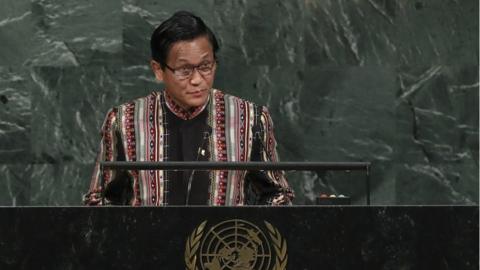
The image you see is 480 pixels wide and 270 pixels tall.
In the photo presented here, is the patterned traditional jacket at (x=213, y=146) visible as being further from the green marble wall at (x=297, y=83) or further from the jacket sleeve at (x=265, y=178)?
the green marble wall at (x=297, y=83)

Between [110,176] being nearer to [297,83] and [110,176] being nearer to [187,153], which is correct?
[187,153]

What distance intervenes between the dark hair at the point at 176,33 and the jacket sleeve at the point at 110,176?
35 cm

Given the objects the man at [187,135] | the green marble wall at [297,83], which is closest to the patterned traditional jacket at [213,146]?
the man at [187,135]

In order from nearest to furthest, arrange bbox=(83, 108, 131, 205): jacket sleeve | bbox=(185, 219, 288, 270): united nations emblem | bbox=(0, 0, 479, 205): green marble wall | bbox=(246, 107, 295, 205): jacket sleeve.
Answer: bbox=(185, 219, 288, 270): united nations emblem → bbox=(83, 108, 131, 205): jacket sleeve → bbox=(246, 107, 295, 205): jacket sleeve → bbox=(0, 0, 479, 205): green marble wall

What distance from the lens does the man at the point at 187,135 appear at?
5781 millimetres

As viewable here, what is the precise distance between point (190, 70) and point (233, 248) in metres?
1.27

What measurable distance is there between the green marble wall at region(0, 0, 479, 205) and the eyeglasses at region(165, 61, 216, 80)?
2.22 meters

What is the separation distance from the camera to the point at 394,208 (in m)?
4.73

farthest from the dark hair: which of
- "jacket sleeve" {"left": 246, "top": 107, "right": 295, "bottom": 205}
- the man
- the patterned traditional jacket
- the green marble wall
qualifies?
the green marble wall

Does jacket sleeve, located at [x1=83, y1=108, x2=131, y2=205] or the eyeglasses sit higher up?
the eyeglasses

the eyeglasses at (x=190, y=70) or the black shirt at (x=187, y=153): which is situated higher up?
the eyeglasses at (x=190, y=70)

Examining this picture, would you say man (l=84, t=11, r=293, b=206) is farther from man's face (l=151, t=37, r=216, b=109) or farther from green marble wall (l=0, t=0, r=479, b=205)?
green marble wall (l=0, t=0, r=479, b=205)

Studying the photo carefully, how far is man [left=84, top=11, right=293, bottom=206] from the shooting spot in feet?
19.0

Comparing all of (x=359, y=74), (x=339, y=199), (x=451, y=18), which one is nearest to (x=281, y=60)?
(x=359, y=74)
